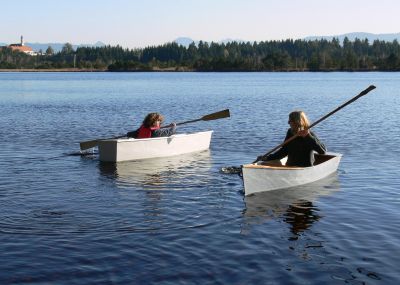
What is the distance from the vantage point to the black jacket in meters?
15.4

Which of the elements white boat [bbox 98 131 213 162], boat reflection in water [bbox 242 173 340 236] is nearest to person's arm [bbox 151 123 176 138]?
white boat [bbox 98 131 213 162]

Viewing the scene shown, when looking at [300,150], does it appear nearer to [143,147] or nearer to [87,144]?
[143,147]

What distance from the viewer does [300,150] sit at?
15695 millimetres

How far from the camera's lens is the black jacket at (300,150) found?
50.6 feet

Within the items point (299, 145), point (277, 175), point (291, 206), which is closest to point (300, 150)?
point (299, 145)

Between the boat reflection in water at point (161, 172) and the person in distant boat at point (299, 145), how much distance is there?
95.5 inches

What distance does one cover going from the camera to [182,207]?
532 inches

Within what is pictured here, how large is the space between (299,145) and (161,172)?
4.70 m

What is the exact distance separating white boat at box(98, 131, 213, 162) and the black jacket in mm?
5722

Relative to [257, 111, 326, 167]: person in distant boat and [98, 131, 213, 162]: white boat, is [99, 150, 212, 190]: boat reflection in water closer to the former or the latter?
[98, 131, 213, 162]: white boat

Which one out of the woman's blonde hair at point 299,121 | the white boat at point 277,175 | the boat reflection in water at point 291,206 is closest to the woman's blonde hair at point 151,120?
the white boat at point 277,175

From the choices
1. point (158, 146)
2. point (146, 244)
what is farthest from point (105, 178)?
point (146, 244)

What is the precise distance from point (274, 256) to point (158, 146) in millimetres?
11067

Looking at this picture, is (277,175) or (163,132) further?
(163,132)
